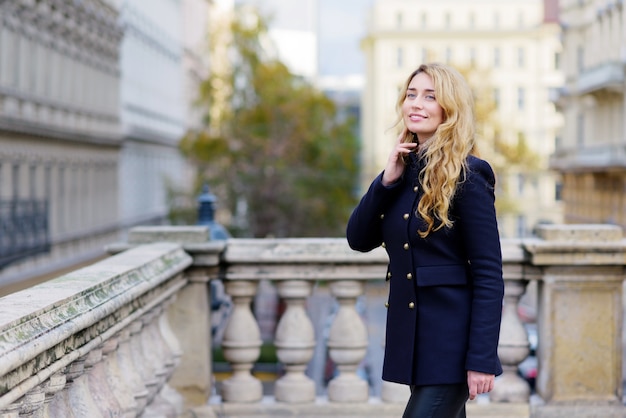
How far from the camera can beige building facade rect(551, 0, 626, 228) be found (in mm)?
45875

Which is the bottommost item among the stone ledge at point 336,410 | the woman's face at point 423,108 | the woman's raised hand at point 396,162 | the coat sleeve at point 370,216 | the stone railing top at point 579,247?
the stone ledge at point 336,410

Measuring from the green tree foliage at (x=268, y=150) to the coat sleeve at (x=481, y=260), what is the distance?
30.4 meters

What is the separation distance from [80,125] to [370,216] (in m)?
33.4

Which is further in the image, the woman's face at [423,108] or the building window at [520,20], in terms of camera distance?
the building window at [520,20]

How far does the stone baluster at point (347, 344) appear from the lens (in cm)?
638

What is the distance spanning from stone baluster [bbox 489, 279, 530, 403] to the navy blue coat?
196 centimetres

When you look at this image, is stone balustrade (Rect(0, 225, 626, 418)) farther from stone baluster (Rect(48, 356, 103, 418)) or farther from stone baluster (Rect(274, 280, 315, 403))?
stone baluster (Rect(48, 356, 103, 418))

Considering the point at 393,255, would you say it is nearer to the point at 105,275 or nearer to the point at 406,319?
the point at 406,319

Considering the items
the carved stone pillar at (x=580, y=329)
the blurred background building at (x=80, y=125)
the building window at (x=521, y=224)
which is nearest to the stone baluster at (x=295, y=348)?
the carved stone pillar at (x=580, y=329)

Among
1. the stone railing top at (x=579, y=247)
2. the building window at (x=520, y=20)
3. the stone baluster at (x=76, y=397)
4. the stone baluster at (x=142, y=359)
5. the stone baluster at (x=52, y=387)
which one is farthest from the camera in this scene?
the building window at (x=520, y=20)

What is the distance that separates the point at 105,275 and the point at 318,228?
3105 centimetres

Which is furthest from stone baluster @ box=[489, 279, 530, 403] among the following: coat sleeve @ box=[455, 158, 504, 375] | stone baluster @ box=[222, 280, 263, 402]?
coat sleeve @ box=[455, 158, 504, 375]

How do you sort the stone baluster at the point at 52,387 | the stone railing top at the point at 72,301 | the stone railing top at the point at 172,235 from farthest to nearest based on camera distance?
the stone railing top at the point at 172,235
the stone baluster at the point at 52,387
the stone railing top at the point at 72,301

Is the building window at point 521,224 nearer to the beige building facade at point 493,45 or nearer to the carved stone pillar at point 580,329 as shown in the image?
the beige building facade at point 493,45
